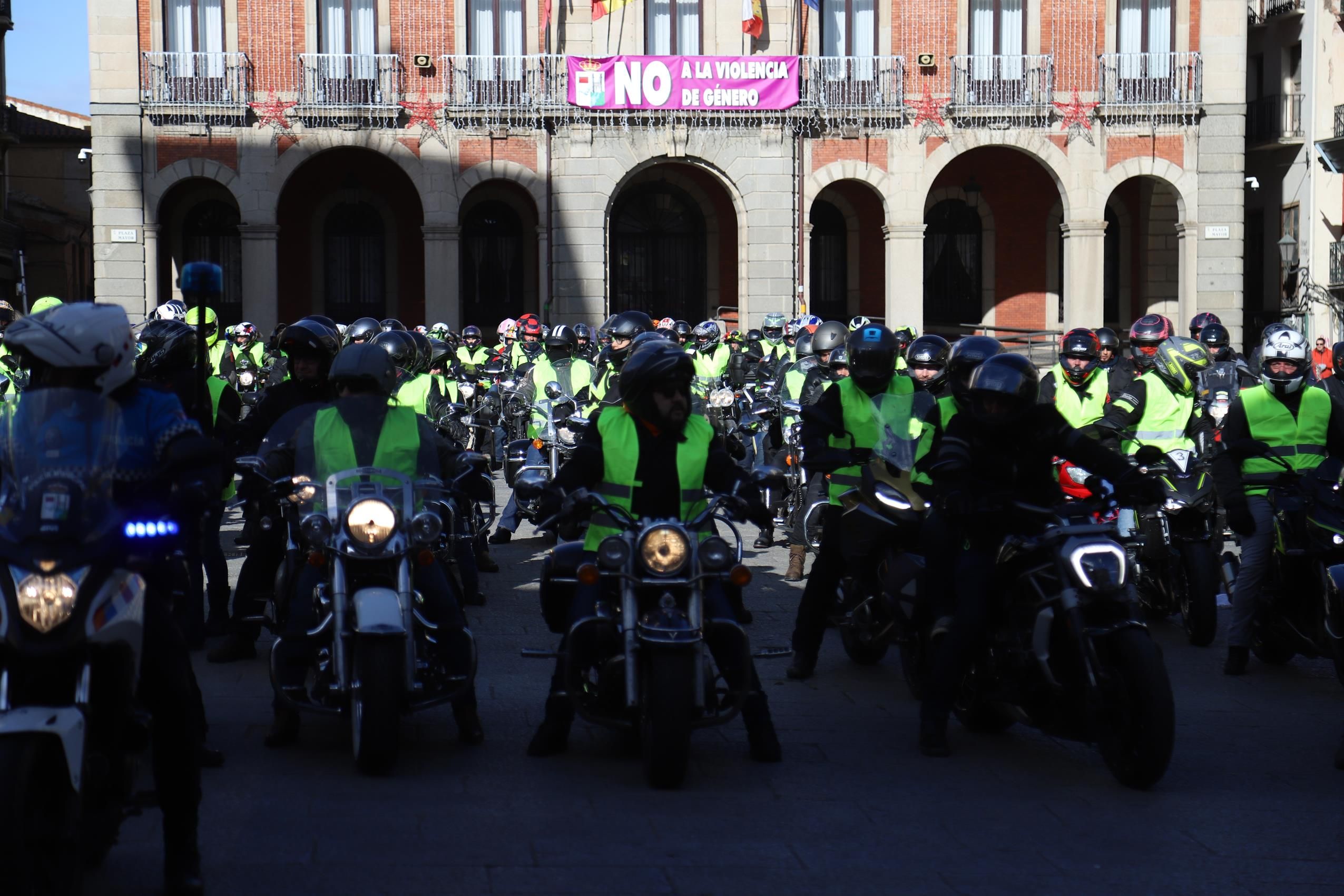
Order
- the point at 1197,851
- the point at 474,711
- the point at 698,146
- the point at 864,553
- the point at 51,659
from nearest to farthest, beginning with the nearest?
1. the point at 51,659
2. the point at 1197,851
3. the point at 474,711
4. the point at 864,553
5. the point at 698,146

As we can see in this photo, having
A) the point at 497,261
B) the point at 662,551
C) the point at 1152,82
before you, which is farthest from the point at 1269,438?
the point at 497,261

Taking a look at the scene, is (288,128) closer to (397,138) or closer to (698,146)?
(397,138)

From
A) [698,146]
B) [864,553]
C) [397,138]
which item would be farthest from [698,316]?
[864,553]

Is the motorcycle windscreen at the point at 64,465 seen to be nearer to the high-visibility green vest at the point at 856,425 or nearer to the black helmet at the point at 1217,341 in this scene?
the high-visibility green vest at the point at 856,425

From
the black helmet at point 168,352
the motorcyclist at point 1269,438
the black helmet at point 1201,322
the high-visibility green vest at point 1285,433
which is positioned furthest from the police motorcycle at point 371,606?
the black helmet at point 1201,322

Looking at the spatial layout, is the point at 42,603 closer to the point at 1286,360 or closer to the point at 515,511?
the point at 1286,360

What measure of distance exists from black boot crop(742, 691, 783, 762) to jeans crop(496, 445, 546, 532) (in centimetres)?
730

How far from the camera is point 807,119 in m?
31.1

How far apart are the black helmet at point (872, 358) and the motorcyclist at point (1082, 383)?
2593 mm

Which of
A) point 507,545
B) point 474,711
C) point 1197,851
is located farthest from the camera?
point 507,545

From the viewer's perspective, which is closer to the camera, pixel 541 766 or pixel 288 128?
pixel 541 766

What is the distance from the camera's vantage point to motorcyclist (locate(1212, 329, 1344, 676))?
8195mm

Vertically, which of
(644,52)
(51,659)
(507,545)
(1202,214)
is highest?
(644,52)

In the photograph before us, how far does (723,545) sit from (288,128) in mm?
26858
